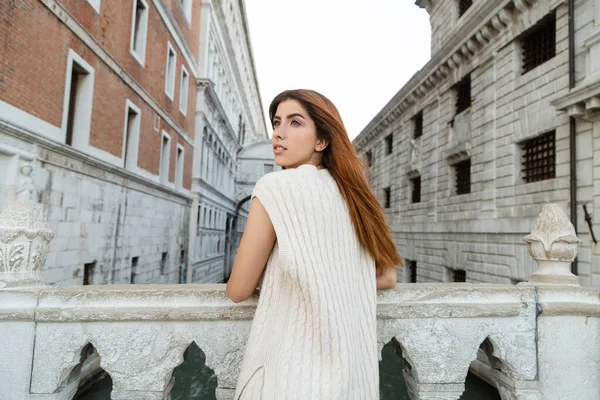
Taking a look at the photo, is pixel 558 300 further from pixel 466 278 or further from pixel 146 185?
pixel 146 185

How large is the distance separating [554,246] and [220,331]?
2177mm

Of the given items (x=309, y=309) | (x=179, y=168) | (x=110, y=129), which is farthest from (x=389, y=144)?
(x=309, y=309)

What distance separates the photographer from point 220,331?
2096 mm

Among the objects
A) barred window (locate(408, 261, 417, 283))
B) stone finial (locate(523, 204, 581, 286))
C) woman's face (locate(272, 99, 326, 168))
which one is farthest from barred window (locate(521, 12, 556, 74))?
woman's face (locate(272, 99, 326, 168))

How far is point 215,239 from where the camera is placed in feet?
90.2

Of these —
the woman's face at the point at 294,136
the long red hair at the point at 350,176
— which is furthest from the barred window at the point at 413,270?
the woman's face at the point at 294,136

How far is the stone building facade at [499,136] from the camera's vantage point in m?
8.81

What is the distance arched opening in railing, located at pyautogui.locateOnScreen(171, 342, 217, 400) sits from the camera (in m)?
6.05

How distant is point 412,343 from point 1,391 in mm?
2294

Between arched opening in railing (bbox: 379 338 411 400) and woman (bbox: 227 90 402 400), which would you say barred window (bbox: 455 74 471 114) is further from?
woman (bbox: 227 90 402 400)

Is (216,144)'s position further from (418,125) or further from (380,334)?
(380,334)

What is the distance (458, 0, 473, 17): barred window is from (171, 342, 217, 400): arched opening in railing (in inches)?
670

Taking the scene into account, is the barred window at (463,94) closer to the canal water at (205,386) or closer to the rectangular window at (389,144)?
the rectangular window at (389,144)

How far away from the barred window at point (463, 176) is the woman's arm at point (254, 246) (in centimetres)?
1438
